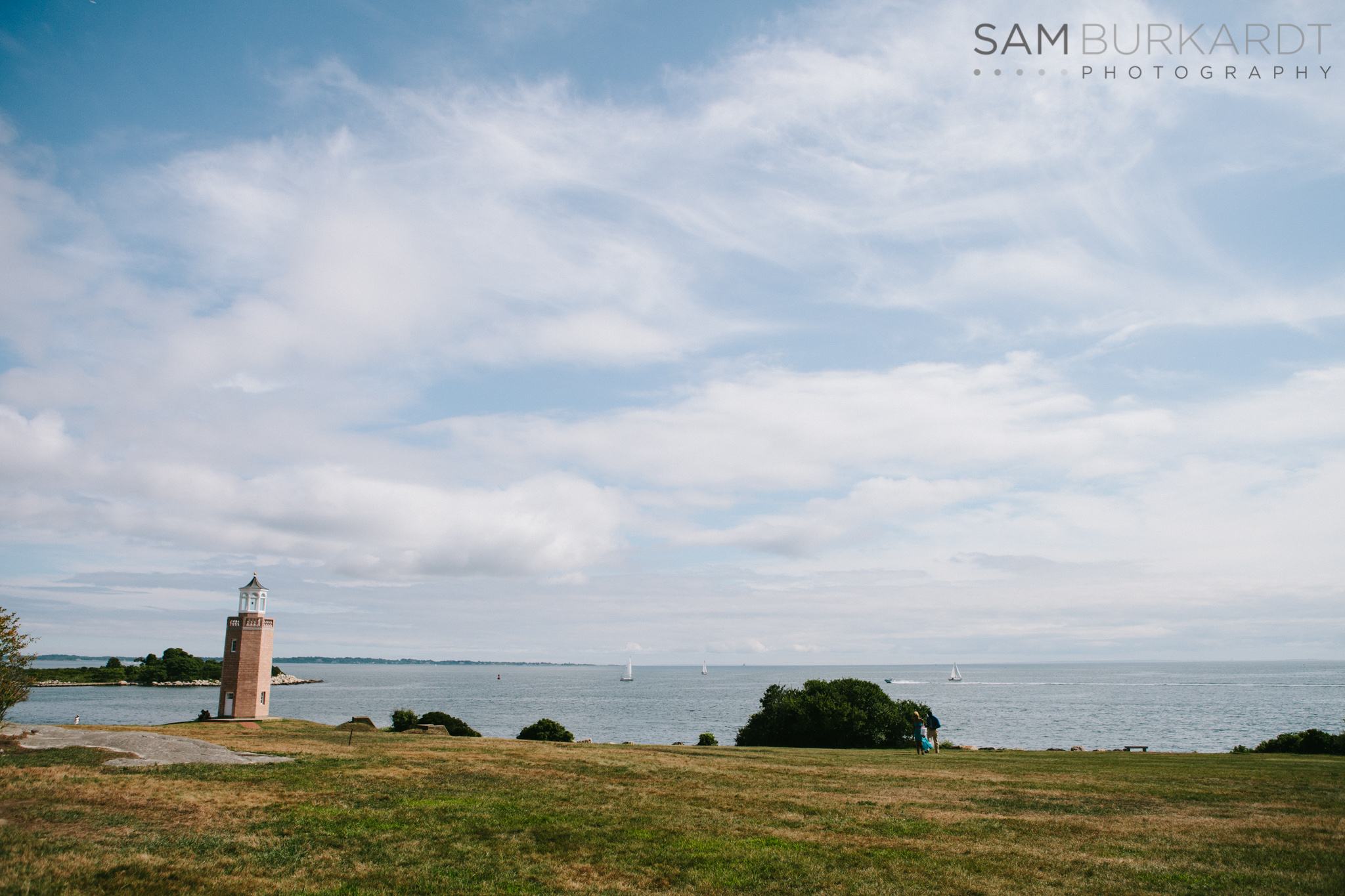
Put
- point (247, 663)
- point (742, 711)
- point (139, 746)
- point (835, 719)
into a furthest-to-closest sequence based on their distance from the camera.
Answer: point (742, 711), point (247, 663), point (835, 719), point (139, 746)

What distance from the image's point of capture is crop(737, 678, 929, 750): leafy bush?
46812 millimetres

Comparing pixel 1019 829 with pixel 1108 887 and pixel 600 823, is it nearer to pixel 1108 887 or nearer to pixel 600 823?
pixel 1108 887

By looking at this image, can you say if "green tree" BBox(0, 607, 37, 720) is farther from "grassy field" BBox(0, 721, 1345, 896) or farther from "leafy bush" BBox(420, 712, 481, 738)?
"leafy bush" BBox(420, 712, 481, 738)

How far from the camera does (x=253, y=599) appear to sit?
191 ft

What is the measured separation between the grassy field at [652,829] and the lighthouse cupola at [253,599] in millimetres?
37174

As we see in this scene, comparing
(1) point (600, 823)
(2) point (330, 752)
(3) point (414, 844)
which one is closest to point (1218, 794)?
(1) point (600, 823)

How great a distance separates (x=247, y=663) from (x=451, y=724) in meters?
17.3

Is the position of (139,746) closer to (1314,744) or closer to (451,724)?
(451,724)

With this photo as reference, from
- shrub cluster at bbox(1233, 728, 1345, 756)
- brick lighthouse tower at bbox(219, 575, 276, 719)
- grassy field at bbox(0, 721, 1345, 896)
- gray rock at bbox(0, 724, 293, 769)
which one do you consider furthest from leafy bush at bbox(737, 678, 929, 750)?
brick lighthouse tower at bbox(219, 575, 276, 719)

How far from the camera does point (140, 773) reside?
20.2m

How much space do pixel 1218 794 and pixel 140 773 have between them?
28718 mm

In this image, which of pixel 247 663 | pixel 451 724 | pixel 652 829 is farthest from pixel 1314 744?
pixel 247 663

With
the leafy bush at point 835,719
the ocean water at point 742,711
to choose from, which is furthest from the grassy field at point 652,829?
the ocean water at point 742,711

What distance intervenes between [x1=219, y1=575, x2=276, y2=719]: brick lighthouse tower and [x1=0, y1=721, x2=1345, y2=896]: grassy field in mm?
35914
